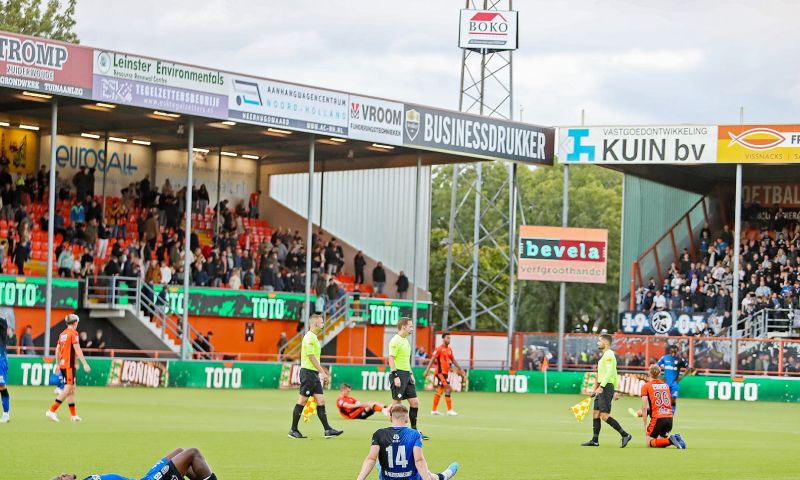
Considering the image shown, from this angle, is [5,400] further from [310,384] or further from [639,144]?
[639,144]

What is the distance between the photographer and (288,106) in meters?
41.8

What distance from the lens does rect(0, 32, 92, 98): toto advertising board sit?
35.4 meters

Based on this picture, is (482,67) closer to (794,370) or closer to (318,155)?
(318,155)

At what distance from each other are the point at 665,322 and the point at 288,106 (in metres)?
16.8

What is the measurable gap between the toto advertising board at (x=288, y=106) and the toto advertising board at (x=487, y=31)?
11.1 m

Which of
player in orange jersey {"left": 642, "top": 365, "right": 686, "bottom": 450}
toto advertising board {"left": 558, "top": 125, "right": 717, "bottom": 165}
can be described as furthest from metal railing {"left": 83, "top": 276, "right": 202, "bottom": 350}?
player in orange jersey {"left": 642, "top": 365, "right": 686, "bottom": 450}

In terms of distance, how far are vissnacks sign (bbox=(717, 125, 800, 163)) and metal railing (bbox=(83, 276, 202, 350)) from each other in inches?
718

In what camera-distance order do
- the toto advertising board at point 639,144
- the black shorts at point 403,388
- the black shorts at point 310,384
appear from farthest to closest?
1. the toto advertising board at point 639,144
2. the black shorts at point 403,388
3. the black shorts at point 310,384

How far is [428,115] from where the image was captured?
45.9 meters

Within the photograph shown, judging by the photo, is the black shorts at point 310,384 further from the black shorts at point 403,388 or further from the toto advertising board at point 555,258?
the toto advertising board at point 555,258

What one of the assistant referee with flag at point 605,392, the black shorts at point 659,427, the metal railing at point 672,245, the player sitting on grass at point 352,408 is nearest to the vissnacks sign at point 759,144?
the metal railing at point 672,245

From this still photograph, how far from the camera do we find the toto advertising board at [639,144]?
47.5 meters

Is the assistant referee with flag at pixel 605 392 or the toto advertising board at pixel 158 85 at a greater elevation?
the toto advertising board at pixel 158 85

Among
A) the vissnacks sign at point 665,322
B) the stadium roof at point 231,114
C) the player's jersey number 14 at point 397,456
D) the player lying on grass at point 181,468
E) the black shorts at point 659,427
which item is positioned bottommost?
the black shorts at point 659,427
